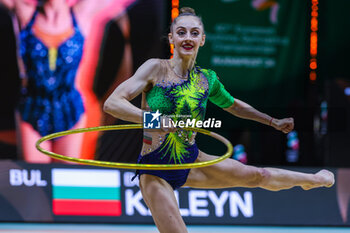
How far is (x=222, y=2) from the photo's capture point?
6.99 m

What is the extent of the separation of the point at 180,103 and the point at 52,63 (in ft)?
10.5

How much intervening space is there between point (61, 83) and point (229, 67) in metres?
→ 2.12

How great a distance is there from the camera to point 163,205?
3.43m

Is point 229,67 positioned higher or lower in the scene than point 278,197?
higher

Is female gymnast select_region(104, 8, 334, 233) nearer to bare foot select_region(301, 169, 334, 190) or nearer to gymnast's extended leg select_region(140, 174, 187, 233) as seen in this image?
gymnast's extended leg select_region(140, 174, 187, 233)

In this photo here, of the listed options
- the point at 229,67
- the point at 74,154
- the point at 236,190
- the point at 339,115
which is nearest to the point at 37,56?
the point at 74,154

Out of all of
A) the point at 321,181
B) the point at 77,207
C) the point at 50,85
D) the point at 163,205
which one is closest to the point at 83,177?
the point at 77,207

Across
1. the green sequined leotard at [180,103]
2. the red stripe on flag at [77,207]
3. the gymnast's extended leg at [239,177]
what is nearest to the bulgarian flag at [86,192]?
the red stripe on flag at [77,207]

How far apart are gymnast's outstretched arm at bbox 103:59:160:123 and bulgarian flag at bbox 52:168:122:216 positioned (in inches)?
123

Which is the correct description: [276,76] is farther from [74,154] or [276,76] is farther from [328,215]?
[74,154]

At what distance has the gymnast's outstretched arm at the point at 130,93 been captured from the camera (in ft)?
10.7

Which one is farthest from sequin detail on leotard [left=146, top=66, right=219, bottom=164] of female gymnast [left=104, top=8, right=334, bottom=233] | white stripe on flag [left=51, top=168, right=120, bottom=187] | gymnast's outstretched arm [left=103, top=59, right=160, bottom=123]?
white stripe on flag [left=51, top=168, right=120, bottom=187]

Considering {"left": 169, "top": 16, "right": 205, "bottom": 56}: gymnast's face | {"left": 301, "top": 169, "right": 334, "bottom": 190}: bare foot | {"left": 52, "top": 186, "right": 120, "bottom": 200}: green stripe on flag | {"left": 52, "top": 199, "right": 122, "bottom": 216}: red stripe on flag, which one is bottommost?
{"left": 52, "top": 199, "right": 122, "bottom": 216}: red stripe on flag

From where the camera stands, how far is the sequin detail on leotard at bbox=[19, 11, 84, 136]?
6.45m
